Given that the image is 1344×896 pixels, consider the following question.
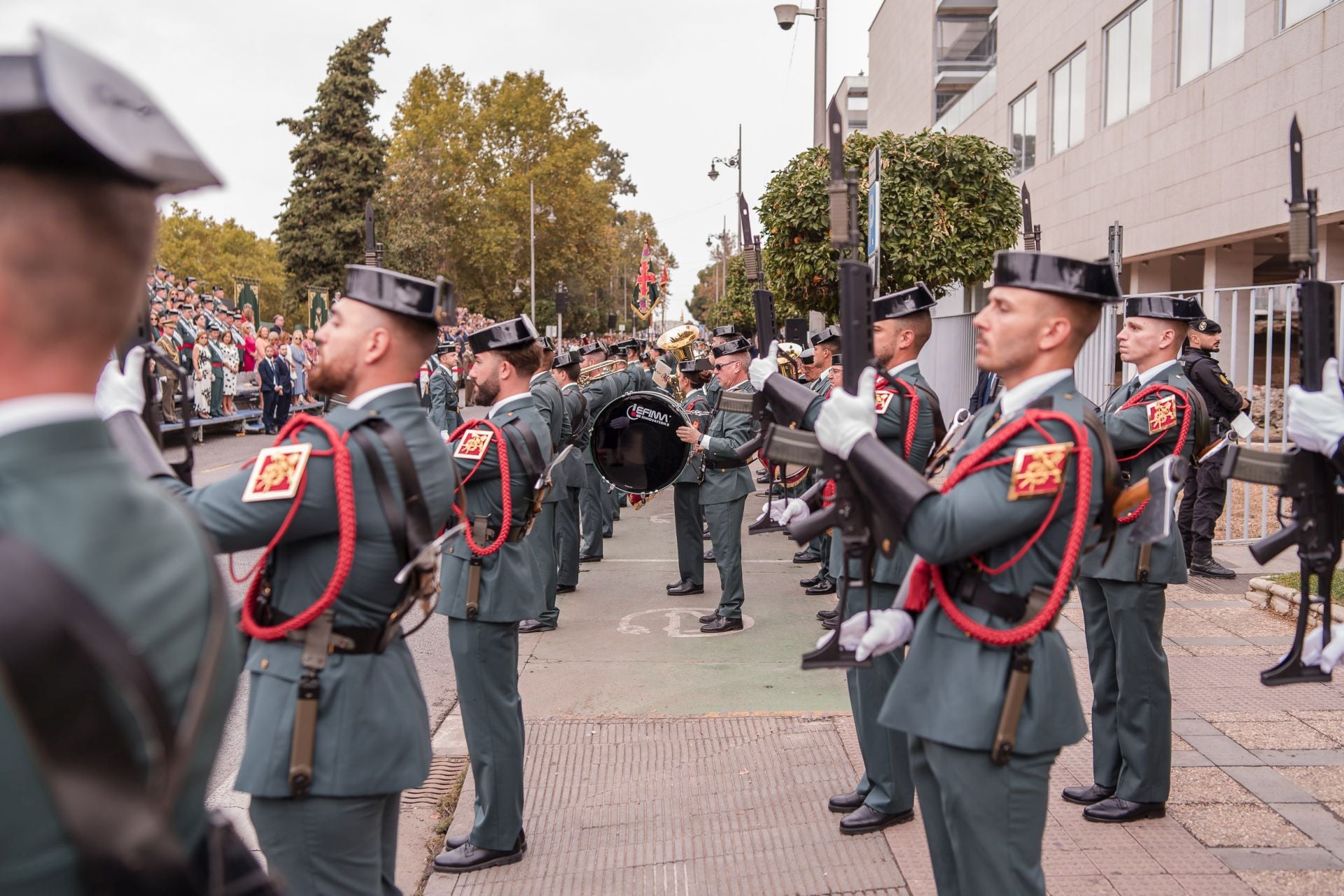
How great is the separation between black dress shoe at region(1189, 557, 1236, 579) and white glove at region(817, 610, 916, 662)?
284 inches

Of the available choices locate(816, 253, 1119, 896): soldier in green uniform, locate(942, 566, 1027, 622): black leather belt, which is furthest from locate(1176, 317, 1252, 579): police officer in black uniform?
locate(942, 566, 1027, 622): black leather belt

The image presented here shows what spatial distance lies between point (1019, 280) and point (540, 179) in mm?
48973

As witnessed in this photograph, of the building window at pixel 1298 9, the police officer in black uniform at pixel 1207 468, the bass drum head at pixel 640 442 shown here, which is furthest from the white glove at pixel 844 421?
the building window at pixel 1298 9

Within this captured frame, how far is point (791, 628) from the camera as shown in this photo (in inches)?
317

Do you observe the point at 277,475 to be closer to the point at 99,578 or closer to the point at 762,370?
the point at 99,578

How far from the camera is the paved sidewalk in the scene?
412cm

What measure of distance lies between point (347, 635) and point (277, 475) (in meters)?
0.47

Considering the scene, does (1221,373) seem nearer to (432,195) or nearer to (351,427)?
(351,427)

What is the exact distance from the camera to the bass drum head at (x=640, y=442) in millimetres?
8867

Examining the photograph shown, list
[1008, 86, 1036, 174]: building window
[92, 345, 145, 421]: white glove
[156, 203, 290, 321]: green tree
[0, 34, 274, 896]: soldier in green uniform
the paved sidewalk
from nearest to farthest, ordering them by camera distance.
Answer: [0, 34, 274, 896]: soldier in green uniform, [92, 345, 145, 421]: white glove, the paved sidewalk, [1008, 86, 1036, 174]: building window, [156, 203, 290, 321]: green tree

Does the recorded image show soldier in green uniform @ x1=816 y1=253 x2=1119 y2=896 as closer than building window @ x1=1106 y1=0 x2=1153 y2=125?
Yes

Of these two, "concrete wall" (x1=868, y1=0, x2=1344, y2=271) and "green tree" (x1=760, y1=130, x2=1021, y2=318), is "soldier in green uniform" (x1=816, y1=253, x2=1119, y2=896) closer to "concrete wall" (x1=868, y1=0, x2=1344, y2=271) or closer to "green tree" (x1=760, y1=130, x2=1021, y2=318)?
"green tree" (x1=760, y1=130, x2=1021, y2=318)

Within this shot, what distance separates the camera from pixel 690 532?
9320 millimetres

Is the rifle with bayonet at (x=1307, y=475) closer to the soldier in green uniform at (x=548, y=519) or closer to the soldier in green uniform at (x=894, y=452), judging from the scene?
the soldier in green uniform at (x=894, y=452)
